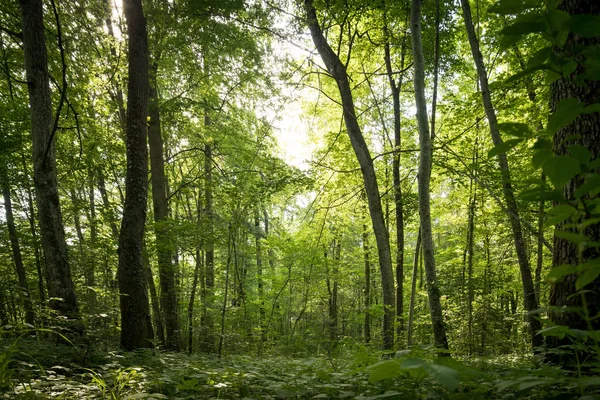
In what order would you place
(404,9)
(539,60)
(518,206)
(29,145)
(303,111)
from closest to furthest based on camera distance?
(539,60)
(518,206)
(404,9)
(29,145)
(303,111)

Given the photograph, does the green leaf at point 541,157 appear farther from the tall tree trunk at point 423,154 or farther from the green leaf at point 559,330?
the tall tree trunk at point 423,154

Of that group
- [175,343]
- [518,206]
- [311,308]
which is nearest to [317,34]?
[518,206]

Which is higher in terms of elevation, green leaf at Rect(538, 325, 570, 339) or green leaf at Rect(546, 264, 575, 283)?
green leaf at Rect(546, 264, 575, 283)

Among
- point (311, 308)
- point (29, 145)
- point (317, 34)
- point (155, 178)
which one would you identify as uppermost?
point (317, 34)

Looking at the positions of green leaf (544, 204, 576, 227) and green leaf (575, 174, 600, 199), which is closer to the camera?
green leaf (575, 174, 600, 199)

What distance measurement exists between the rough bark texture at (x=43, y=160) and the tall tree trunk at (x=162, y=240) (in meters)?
2.31

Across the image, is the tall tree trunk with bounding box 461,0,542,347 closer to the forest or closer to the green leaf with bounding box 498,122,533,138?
the forest

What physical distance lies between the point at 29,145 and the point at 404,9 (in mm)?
10452

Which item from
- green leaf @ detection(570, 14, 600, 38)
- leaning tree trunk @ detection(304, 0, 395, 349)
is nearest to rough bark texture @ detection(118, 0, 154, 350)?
leaning tree trunk @ detection(304, 0, 395, 349)

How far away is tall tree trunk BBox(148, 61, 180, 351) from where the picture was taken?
7.33 metres

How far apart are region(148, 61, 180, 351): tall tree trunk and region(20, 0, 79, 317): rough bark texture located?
91.0 inches

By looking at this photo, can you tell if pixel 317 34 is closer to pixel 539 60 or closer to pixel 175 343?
pixel 539 60

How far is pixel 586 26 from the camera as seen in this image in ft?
2.81

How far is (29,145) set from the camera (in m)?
9.42
